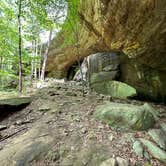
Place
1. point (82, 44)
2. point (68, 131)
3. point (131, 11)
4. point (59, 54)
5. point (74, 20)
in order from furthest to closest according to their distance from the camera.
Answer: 1. point (59, 54)
2. point (82, 44)
3. point (74, 20)
4. point (131, 11)
5. point (68, 131)

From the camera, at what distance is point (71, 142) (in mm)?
3701

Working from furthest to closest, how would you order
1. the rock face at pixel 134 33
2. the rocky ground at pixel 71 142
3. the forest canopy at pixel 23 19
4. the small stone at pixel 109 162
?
the forest canopy at pixel 23 19, the rock face at pixel 134 33, the rocky ground at pixel 71 142, the small stone at pixel 109 162

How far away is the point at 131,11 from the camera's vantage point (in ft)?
15.0

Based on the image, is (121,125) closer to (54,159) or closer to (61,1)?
(54,159)

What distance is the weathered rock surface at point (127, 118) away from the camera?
13.9 ft

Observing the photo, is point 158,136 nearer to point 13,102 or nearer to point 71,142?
point 71,142

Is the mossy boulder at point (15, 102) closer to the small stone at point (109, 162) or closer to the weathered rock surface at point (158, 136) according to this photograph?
the small stone at point (109, 162)

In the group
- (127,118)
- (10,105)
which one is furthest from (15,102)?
(127,118)

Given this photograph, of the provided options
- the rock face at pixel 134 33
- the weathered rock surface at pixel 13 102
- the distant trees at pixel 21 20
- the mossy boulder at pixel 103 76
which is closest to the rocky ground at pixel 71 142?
the weathered rock surface at pixel 13 102

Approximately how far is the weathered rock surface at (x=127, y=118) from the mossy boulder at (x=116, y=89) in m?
3.73

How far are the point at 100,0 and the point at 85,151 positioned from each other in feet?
12.2

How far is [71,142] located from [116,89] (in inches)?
209

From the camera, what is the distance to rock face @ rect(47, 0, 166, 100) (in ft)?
14.7

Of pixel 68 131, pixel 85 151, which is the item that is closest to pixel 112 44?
pixel 68 131
